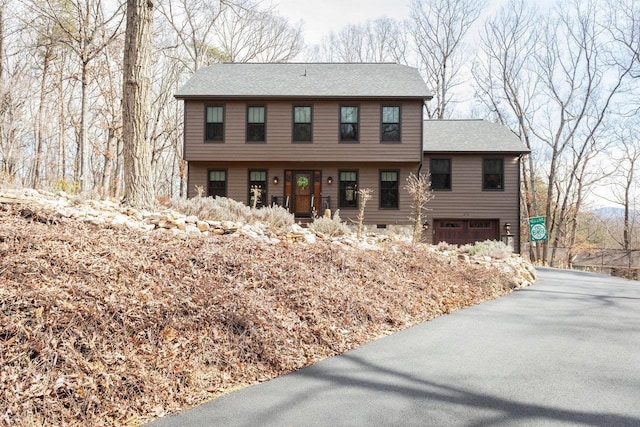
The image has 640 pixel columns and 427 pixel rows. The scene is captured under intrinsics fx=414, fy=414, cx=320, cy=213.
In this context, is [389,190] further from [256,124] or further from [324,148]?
[256,124]

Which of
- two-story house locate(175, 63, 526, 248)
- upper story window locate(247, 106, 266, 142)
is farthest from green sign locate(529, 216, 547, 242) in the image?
upper story window locate(247, 106, 266, 142)

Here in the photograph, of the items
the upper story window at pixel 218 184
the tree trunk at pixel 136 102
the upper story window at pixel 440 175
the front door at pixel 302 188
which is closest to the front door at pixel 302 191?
the front door at pixel 302 188

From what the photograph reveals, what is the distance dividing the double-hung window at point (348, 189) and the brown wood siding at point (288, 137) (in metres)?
0.82

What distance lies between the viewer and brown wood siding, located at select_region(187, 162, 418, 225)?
16.6 metres

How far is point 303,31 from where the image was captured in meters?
27.0

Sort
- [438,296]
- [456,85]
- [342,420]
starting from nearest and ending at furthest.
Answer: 1. [342,420]
2. [438,296]
3. [456,85]

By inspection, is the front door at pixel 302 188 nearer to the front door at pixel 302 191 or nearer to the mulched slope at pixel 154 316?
the front door at pixel 302 191


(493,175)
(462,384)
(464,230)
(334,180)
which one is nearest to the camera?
(462,384)

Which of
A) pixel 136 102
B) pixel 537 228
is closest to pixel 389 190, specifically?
pixel 537 228

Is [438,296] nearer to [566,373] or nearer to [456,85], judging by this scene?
[566,373]

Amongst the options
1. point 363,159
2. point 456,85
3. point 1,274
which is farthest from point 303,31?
point 1,274

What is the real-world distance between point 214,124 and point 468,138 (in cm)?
1097

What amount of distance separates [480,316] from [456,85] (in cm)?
2377

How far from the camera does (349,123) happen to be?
16.4m
